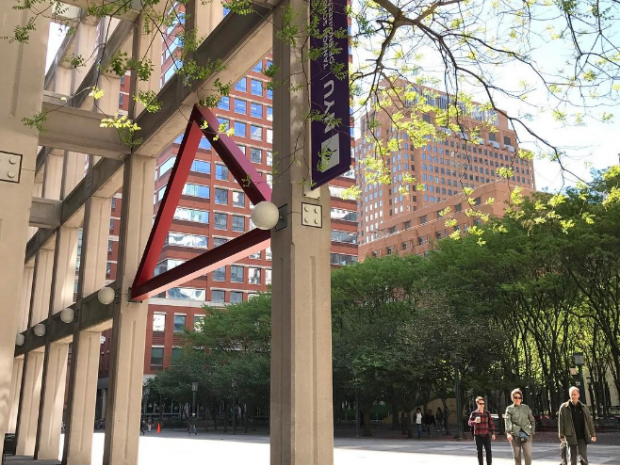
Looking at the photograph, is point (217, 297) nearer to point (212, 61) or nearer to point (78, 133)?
point (78, 133)

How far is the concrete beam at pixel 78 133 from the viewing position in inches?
607

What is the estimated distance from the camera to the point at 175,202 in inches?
551

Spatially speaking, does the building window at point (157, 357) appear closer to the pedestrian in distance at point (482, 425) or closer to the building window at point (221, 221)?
the building window at point (221, 221)

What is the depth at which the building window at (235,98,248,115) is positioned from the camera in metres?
70.5

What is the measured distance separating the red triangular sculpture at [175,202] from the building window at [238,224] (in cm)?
5606

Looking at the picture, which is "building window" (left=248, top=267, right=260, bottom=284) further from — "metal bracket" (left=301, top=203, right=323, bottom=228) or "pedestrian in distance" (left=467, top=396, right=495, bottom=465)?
"metal bracket" (left=301, top=203, right=323, bottom=228)

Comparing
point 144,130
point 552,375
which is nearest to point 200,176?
point 552,375

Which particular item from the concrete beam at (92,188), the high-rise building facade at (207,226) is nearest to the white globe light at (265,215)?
the concrete beam at (92,188)

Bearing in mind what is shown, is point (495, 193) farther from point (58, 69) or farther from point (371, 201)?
point (371, 201)

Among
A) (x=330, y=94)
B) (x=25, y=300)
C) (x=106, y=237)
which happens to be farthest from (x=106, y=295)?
(x=25, y=300)

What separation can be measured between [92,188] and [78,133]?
3.73m

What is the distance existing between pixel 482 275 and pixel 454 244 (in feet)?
11.4

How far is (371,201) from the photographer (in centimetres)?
15125

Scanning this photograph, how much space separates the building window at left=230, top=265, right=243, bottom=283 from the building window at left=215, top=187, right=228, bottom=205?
23.5ft
